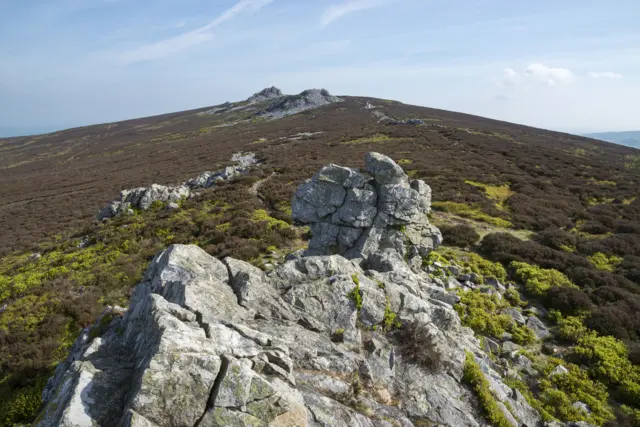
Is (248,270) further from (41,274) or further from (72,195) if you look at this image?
(72,195)

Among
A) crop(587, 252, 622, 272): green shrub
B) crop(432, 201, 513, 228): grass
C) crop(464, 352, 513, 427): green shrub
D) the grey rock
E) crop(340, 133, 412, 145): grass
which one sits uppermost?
crop(340, 133, 412, 145): grass

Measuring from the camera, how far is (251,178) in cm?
4025

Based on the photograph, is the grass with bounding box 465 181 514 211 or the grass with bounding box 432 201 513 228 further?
the grass with bounding box 465 181 514 211

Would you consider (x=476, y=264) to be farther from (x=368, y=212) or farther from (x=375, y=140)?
(x=375, y=140)

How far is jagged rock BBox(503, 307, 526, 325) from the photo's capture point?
14.8 meters

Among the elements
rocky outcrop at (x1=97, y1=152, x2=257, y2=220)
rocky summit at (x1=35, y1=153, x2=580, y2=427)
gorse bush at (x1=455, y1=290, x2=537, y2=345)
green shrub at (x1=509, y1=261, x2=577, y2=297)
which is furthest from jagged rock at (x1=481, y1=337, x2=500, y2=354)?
rocky outcrop at (x1=97, y1=152, x2=257, y2=220)

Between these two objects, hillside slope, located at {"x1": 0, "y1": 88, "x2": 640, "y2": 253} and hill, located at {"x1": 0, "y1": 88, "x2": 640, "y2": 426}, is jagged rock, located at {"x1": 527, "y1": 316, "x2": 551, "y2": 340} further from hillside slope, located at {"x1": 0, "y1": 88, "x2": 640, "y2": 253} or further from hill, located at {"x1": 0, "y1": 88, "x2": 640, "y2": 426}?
hillside slope, located at {"x1": 0, "y1": 88, "x2": 640, "y2": 253}

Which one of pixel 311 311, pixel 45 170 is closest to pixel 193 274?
pixel 311 311

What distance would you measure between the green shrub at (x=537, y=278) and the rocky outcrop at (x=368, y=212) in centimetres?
487

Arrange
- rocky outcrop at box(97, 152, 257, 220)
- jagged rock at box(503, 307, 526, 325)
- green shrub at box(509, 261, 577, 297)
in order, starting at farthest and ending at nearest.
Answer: rocky outcrop at box(97, 152, 257, 220), green shrub at box(509, 261, 577, 297), jagged rock at box(503, 307, 526, 325)

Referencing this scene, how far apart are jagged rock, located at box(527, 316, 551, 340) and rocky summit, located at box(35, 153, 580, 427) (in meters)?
4.32

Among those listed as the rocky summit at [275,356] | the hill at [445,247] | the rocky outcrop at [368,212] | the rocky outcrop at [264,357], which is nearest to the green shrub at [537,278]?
the hill at [445,247]

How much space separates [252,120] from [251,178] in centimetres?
10266

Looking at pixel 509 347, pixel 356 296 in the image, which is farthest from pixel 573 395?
pixel 356 296
